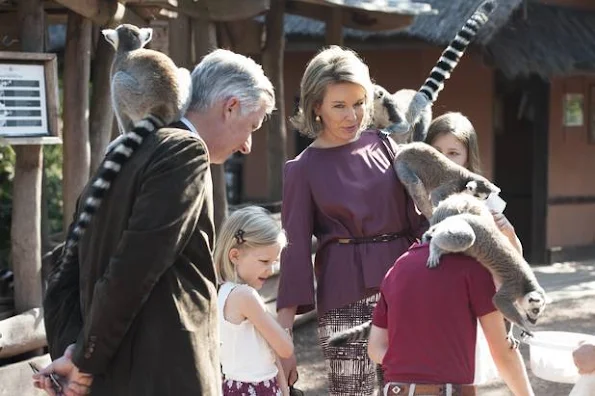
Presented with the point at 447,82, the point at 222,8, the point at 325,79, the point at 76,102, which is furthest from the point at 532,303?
the point at 447,82

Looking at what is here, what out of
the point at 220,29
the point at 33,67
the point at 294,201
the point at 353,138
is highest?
the point at 220,29

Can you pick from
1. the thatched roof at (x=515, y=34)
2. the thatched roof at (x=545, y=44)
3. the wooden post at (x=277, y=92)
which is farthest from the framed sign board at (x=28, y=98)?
the thatched roof at (x=545, y=44)

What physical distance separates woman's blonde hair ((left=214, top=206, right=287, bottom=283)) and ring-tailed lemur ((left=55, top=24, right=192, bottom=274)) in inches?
32.0

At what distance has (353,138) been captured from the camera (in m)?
4.07

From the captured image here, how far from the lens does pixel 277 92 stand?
908 centimetres

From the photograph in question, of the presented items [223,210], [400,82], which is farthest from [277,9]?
[400,82]

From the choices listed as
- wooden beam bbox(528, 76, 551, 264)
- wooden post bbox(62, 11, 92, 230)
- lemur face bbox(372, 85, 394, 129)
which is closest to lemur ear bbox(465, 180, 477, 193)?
lemur face bbox(372, 85, 394, 129)

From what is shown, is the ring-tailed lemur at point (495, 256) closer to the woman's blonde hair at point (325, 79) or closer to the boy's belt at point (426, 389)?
the boy's belt at point (426, 389)

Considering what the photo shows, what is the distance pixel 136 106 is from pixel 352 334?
1.26 meters

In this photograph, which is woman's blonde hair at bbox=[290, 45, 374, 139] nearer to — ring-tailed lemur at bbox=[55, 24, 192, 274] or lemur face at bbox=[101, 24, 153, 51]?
lemur face at bbox=[101, 24, 153, 51]

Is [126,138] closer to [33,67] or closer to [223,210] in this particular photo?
[33,67]

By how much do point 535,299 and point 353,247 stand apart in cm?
96

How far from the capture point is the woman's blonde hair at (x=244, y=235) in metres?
3.76

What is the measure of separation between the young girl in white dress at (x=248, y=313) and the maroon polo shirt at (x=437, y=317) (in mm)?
690
